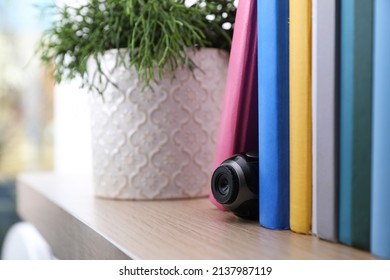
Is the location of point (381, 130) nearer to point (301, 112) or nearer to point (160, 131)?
point (301, 112)

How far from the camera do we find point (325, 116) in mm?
350

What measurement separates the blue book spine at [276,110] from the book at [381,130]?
0.33ft

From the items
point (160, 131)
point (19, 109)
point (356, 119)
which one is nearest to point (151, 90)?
point (160, 131)

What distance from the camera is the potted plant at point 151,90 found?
0.55m

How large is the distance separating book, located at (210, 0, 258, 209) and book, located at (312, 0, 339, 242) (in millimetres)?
103

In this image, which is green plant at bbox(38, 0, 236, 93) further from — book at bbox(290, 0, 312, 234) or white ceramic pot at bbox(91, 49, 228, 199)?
book at bbox(290, 0, 312, 234)

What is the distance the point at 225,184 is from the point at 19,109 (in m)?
1.70

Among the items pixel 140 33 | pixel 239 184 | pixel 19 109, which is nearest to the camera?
pixel 239 184

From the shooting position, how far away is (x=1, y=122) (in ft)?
6.37

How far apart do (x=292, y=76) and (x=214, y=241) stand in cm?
15

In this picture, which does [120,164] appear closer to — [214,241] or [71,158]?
[214,241]

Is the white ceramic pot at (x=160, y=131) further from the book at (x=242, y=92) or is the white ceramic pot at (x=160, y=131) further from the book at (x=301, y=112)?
the book at (x=301, y=112)

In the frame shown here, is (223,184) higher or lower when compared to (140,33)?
lower
